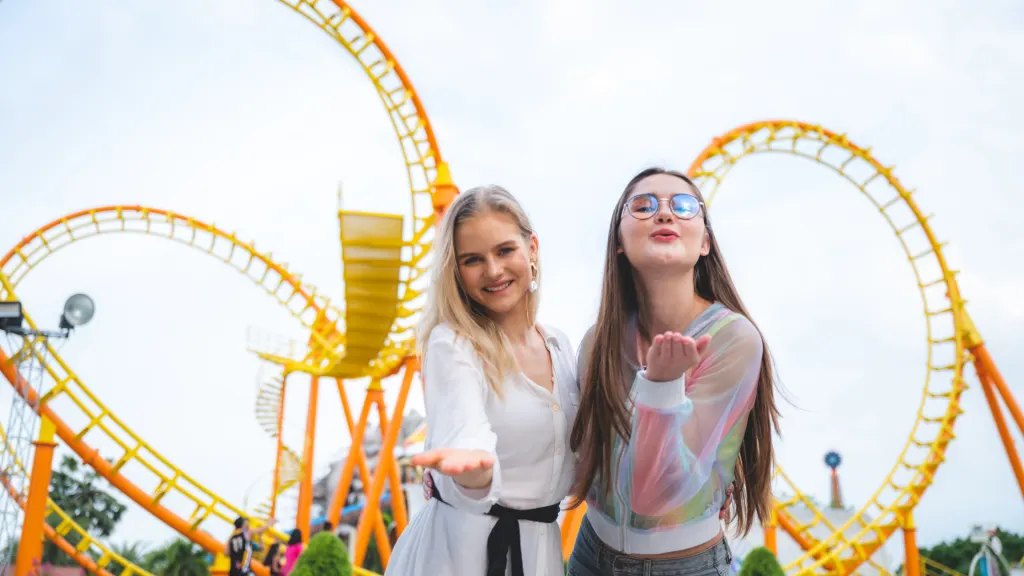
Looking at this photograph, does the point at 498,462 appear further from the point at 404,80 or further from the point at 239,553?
the point at 404,80

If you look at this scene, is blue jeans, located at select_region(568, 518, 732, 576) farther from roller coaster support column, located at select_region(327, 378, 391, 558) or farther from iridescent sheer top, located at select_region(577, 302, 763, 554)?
roller coaster support column, located at select_region(327, 378, 391, 558)


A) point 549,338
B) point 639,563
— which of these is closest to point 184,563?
point 549,338

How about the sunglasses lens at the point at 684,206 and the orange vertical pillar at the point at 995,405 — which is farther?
the orange vertical pillar at the point at 995,405

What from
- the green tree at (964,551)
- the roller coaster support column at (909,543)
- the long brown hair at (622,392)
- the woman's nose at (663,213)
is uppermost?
the woman's nose at (663,213)

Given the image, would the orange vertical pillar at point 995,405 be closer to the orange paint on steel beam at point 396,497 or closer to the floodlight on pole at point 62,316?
the orange paint on steel beam at point 396,497

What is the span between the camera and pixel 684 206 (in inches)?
72.0

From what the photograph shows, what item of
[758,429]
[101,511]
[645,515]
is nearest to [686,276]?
[758,429]

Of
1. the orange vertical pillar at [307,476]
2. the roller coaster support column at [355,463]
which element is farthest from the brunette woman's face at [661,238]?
the orange vertical pillar at [307,476]

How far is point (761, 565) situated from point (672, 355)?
721 cm

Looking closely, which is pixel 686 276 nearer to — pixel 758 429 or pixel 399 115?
pixel 758 429

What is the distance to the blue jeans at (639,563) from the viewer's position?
1.73 meters

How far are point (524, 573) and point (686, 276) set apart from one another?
2.37ft

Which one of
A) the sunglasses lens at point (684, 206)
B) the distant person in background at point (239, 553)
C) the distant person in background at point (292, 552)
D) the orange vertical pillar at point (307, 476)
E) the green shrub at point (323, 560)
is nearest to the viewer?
the sunglasses lens at point (684, 206)

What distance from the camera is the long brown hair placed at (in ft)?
5.63
